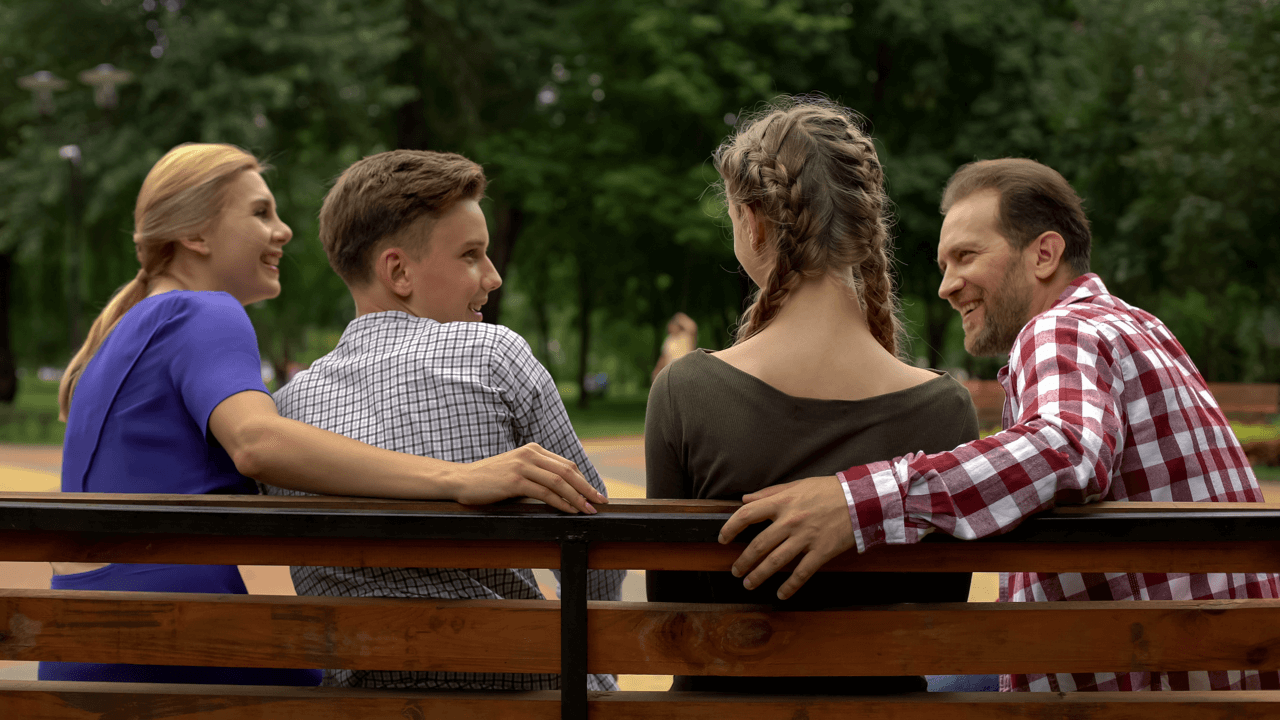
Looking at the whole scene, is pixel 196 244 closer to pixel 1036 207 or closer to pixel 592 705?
pixel 592 705

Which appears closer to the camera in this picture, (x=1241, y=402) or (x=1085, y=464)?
(x=1085, y=464)

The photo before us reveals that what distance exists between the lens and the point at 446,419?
86.4 inches

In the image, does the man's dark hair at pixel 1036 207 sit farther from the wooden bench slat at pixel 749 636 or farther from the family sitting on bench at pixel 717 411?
the wooden bench slat at pixel 749 636

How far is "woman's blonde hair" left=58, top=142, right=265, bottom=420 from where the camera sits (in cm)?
263

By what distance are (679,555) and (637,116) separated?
76.6 ft

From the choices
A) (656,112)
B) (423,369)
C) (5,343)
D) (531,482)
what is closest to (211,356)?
(423,369)

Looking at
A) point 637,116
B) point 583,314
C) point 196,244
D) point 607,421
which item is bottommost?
point 607,421

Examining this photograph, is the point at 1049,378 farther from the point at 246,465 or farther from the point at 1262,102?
the point at 1262,102

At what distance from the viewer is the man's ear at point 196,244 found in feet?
8.73

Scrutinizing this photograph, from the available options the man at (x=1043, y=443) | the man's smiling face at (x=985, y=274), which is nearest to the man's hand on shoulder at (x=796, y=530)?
the man at (x=1043, y=443)

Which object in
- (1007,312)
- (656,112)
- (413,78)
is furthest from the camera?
(656,112)

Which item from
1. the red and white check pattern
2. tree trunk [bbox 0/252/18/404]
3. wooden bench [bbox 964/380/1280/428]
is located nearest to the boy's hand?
the red and white check pattern

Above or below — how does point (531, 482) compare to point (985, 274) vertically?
below

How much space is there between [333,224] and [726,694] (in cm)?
134
